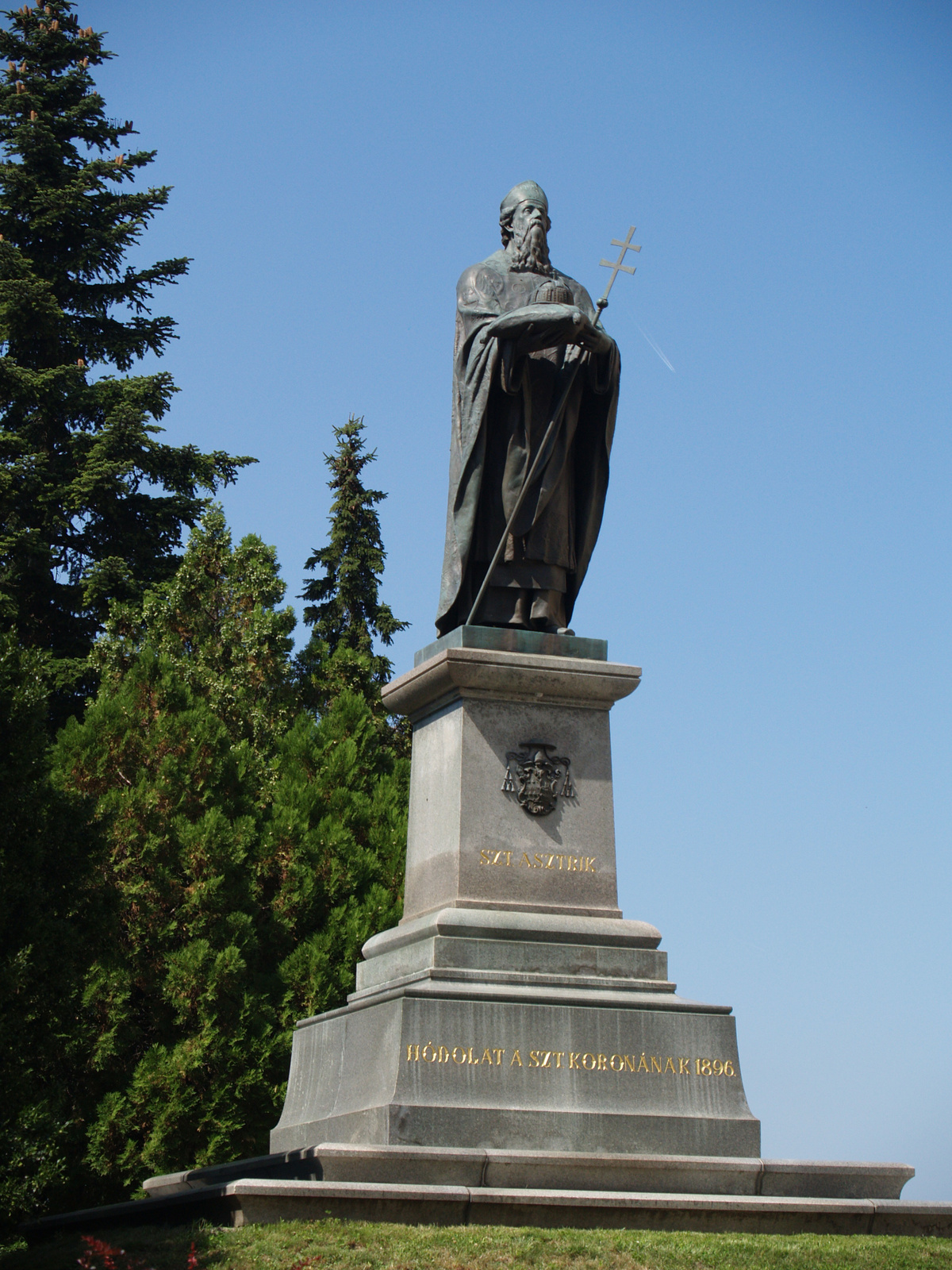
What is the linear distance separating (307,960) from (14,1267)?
9.12m

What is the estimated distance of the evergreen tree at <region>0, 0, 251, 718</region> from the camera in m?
24.2

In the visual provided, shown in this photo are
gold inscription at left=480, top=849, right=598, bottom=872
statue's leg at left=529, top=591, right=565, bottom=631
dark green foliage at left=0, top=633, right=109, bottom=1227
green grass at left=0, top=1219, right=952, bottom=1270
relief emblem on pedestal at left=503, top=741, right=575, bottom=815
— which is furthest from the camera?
statue's leg at left=529, top=591, right=565, bottom=631

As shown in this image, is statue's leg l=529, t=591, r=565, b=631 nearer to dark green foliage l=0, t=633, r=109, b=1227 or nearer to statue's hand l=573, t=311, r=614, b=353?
statue's hand l=573, t=311, r=614, b=353

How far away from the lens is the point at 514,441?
995 centimetres

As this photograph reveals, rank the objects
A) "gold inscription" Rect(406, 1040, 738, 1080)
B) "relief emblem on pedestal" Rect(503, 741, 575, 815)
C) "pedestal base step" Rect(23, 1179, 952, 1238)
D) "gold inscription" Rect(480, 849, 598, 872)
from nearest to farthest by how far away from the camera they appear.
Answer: "pedestal base step" Rect(23, 1179, 952, 1238)
"gold inscription" Rect(406, 1040, 738, 1080)
"gold inscription" Rect(480, 849, 598, 872)
"relief emblem on pedestal" Rect(503, 741, 575, 815)

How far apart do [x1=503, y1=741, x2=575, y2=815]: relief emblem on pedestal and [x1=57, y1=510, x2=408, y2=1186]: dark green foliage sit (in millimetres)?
5536

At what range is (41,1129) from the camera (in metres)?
8.80

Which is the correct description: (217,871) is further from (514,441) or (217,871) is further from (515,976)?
(515,976)

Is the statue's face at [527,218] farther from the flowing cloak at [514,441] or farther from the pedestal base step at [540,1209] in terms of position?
the pedestal base step at [540,1209]

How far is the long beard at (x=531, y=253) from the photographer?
10.3 metres

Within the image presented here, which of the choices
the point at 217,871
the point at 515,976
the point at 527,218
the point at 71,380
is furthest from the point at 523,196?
the point at 71,380

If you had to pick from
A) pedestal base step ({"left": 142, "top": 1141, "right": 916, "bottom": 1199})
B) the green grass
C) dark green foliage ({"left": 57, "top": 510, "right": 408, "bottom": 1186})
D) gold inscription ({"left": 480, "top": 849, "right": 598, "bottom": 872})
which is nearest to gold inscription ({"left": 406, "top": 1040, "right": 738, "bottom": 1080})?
pedestal base step ({"left": 142, "top": 1141, "right": 916, "bottom": 1199})

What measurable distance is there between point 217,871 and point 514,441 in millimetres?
7901

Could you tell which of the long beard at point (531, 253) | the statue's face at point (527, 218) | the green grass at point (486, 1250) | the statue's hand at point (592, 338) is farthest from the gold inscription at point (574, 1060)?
the statue's face at point (527, 218)
